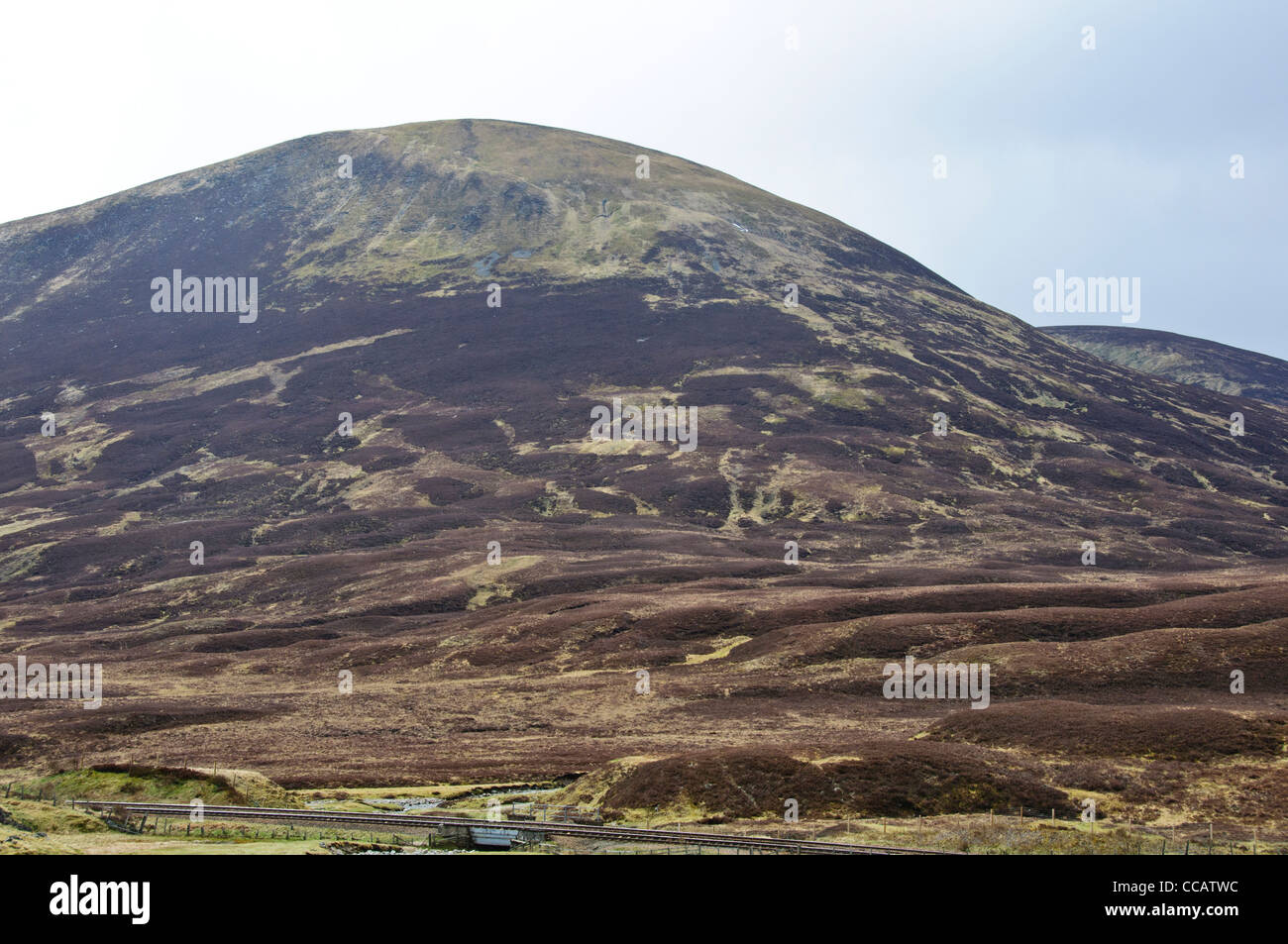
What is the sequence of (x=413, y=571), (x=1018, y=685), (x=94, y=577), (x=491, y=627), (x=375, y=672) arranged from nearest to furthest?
(x=1018, y=685), (x=375, y=672), (x=491, y=627), (x=413, y=571), (x=94, y=577)

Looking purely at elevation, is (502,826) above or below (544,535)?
below

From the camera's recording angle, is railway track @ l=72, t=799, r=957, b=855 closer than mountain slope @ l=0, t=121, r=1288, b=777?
Yes

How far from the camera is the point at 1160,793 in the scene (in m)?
40.5

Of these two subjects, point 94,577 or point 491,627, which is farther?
point 94,577

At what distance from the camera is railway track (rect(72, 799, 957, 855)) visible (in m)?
30.9

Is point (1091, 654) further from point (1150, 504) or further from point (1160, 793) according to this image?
point (1150, 504)

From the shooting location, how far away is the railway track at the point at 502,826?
30891 millimetres

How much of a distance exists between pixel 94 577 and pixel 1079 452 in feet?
494

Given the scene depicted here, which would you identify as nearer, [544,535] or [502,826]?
[502,826]

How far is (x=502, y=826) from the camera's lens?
107ft
